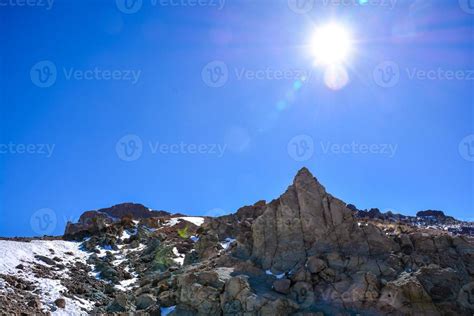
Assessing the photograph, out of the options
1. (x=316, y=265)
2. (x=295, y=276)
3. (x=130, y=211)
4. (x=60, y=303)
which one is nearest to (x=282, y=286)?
(x=295, y=276)

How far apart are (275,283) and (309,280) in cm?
206

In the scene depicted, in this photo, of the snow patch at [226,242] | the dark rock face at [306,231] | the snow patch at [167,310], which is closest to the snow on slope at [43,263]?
the snow patch at [167,310]

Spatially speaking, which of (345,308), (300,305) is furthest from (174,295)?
(345,308)

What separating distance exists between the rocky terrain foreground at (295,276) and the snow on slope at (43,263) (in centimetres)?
12

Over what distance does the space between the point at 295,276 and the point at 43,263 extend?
24.3 metres

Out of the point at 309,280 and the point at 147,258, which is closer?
the point at 309,280

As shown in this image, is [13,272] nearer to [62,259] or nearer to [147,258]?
[62,259]

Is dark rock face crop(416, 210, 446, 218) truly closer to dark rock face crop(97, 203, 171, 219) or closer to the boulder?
A: dark rock face crop(97, 203, 171, 219)

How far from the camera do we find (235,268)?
88.5 ft

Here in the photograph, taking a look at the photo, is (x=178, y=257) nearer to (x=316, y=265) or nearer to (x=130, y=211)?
(x=316, y=265)

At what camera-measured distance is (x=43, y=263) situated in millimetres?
36406

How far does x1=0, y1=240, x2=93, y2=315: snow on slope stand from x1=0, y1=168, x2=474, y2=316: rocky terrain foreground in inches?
4.8

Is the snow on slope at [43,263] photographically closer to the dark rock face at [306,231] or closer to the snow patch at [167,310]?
the snow patch at [167,310]

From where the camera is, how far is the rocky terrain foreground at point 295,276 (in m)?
22.2
